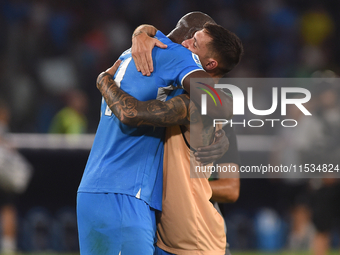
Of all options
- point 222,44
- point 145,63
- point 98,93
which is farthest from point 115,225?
point 98,93

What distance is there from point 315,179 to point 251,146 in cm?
148

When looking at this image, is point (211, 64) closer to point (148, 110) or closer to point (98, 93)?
point (148, 110)

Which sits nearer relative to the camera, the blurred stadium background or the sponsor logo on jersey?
the sponsor logo on jersey

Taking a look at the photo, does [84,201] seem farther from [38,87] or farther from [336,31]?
[336,31]

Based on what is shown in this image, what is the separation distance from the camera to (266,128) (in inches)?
351

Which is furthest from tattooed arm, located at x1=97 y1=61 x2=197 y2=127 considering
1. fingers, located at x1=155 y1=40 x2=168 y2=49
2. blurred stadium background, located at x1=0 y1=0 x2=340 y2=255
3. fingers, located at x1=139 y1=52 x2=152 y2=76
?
blurred stadium background, located at x1=0 y1=0 x2=340 y2=255

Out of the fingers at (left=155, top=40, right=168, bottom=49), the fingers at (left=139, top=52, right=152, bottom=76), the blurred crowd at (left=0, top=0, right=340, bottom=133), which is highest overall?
the blurred crowd at (left=0, top=0, right=340, bottom=133)

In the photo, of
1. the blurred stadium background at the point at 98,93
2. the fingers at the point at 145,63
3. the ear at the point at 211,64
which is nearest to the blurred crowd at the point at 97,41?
the blurred stadium background at the point at 98,93

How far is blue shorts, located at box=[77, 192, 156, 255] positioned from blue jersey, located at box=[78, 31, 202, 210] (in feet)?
0.17

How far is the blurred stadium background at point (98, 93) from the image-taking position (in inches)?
303

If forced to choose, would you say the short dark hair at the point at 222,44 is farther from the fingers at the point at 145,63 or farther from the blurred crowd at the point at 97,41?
the blurred crowd at the point at 97,41

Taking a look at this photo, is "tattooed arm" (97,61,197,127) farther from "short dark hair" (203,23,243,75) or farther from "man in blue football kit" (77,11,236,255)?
"short dark hair" (203,23,243,75)

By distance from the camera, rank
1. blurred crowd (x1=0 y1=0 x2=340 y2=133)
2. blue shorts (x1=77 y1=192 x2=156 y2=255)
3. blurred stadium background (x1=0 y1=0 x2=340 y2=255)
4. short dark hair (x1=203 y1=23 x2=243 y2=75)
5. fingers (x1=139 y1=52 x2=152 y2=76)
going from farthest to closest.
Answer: blurred crowd (x1=0 y1=0 x2=340 y2=133) → blurred stadium background (x1=0 y1=0 x2=340 y2=255) → short dark hair (x1=203 y1=23 x2=243 y2=75) → fingers (x1=139 y1=52 x2=152 y2=76) → blue shorts (x1=77 y1=192 x2=156 y2=255)

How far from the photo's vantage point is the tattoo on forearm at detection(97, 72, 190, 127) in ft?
8.00
